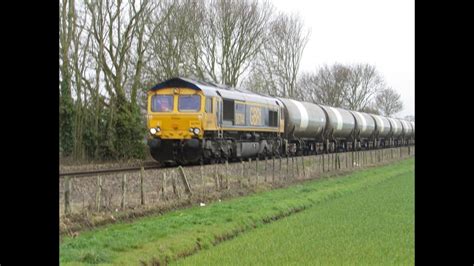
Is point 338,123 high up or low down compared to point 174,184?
up

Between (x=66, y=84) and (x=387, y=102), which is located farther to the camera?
(x=387, y=102)

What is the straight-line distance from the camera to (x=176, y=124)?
21.7 meters

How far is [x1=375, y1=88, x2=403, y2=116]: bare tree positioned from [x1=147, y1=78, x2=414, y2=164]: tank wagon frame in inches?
486

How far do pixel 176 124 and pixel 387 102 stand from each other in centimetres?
3145

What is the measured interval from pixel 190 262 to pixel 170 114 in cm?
1329

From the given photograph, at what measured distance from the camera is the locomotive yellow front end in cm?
2148

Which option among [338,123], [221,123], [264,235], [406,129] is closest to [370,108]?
[406,129]

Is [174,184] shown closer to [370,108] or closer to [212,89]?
[212,89]

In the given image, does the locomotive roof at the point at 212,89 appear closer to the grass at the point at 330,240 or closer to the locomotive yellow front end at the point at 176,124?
the locomotive yellow front end at the point at 176,124

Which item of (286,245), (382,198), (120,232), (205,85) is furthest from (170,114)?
(286,245)

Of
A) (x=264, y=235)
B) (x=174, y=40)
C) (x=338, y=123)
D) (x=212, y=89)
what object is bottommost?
(x=264, y=235)

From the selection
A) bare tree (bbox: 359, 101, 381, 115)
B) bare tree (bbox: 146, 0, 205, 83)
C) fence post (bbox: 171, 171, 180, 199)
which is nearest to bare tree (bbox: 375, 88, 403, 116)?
bare tree (bbox: 359, 101, 381, 115)
